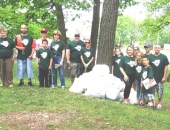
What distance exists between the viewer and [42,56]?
31.3 feet

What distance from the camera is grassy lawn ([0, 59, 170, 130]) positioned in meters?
6.19

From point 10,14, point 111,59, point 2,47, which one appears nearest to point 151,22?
point 10,14

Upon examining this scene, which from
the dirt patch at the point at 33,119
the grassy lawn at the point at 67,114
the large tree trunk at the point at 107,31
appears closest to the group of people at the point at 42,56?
the large tree trunk at the point at 107,31

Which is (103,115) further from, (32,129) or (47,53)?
(47,53)

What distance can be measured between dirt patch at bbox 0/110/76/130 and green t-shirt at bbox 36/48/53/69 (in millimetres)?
2860

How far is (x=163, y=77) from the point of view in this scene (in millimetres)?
9031

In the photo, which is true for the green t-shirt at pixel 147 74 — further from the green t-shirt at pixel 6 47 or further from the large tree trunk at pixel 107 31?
the green t-shirt at pixel 6 47

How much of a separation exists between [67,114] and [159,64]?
11.1 feet

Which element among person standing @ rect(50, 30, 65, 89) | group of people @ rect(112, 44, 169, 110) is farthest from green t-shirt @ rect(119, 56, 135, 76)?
person standing @ rect(50, 30, 65, 89)

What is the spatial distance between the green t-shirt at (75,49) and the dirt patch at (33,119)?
332 centimetres

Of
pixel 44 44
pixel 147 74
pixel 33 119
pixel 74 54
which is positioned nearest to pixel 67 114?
pixel 33 119

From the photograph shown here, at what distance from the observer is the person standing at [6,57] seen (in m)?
9.20

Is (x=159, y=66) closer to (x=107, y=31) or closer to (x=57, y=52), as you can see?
(x=107, y=31)

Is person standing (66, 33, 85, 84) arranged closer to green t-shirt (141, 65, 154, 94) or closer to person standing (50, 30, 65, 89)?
person standing (50, 30, 65, 89)
